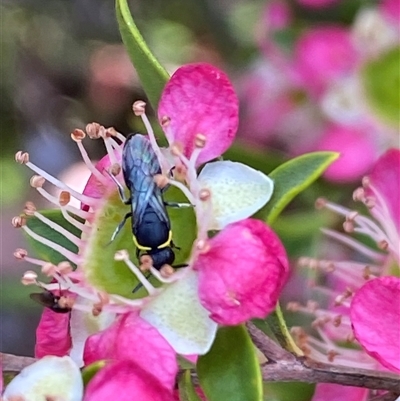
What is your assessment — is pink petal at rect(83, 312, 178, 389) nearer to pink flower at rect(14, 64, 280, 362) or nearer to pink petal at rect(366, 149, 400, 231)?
pink flower at rect(14, 64, 280, 362)

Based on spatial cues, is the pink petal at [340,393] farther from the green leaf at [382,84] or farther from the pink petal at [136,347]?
the green leaf at [382,84]

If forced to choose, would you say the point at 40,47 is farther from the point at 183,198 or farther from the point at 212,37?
the point at 183,198

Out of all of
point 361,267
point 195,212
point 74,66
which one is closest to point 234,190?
point 195,212

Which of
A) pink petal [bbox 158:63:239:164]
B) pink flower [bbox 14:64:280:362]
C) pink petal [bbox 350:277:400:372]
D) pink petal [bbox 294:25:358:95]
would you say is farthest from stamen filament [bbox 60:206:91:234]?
pink petal [bbox 294:25:358:95]

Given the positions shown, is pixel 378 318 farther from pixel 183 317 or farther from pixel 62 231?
pixel 62 231

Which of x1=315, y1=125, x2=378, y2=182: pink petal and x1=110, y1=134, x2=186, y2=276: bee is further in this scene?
x1=315, y1=125, x2=378, y2=182: pink petal

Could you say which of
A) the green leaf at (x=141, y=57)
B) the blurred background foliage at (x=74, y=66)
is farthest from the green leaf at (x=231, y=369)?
the blurred background foliage at (x=74, y=66)

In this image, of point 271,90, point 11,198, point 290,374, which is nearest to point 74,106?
point 11,198

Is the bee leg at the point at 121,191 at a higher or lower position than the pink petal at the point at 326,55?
higher
